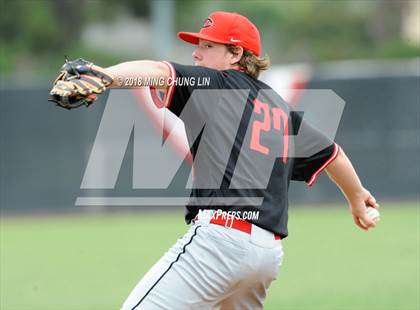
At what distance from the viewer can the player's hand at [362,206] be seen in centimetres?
468

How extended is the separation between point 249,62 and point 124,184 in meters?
11.1

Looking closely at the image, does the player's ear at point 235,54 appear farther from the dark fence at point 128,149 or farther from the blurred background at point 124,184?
the dark fence at point 128,149

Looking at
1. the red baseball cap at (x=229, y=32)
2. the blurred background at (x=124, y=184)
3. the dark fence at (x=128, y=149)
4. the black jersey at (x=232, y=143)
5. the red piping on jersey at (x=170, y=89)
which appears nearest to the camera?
the red piping on jersey at (x=170, y=89)

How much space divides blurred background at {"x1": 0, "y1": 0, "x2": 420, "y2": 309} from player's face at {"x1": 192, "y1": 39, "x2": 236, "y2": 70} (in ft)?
10.1

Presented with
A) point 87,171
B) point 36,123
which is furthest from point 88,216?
point 36,123

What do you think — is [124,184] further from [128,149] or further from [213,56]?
[213,56]

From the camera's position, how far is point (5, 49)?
24.8 metres

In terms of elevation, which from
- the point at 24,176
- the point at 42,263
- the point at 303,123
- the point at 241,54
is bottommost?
the point at 24,176

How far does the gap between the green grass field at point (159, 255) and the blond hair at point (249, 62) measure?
3007mm

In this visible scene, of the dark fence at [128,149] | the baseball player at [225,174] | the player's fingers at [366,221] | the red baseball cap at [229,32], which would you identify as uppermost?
the red baseball cap at [229,32]

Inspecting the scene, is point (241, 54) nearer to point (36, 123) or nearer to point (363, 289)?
point (363, 289)

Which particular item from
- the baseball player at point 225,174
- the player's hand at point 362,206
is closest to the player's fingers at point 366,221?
the player's hand at point 362,206

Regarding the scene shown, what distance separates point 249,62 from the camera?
4.45 meters

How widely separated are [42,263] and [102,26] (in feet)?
67.0
